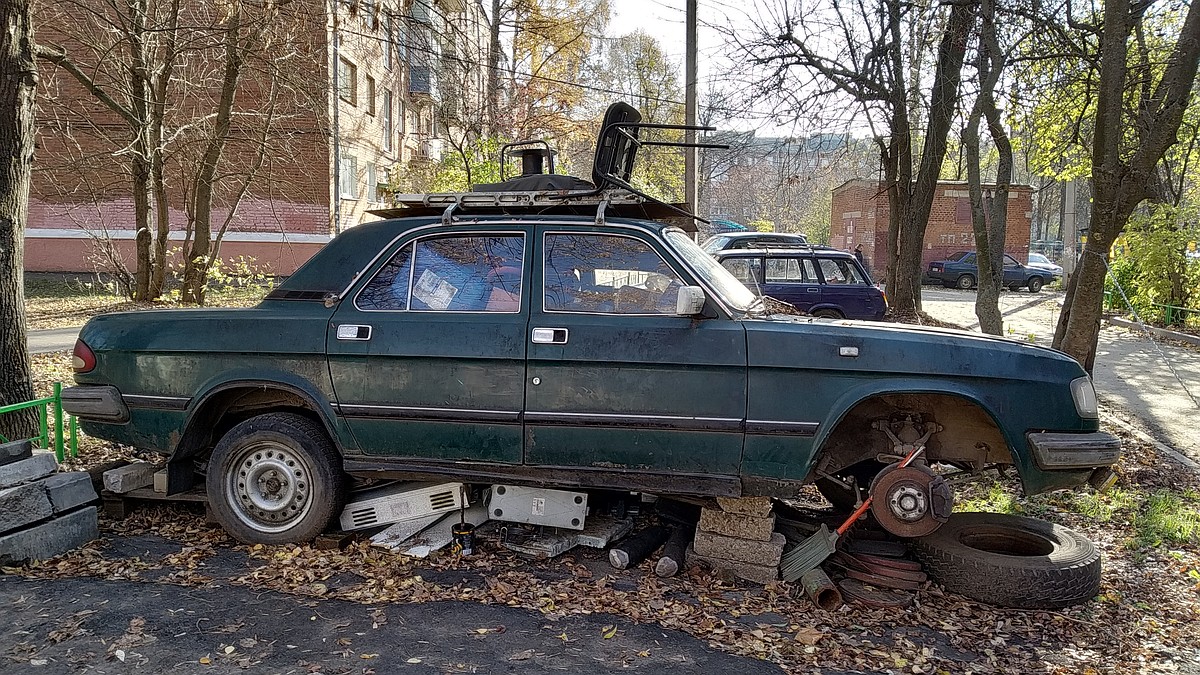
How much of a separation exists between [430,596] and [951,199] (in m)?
36.1

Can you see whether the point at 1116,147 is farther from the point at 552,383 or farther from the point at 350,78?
the point at 350,78

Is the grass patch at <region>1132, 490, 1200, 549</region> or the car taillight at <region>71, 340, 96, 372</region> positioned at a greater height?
the car taillight at <region>71, 340, 96, 372</region>

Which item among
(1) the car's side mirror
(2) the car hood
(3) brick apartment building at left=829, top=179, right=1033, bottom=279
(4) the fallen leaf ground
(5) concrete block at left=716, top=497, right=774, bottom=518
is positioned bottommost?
(4) the fallen leaf ground

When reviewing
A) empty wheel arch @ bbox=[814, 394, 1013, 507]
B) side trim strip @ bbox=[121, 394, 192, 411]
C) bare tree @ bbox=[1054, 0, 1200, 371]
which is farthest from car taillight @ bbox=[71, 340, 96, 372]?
bare tree @ bbox=[1054, 0, 1200, 371]

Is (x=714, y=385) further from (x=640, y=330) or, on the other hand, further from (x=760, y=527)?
(x=760, y=527)

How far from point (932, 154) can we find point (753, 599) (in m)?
12.4

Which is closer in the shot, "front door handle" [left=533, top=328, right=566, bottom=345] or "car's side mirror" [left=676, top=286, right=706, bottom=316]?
"car's side mirror" [left=676, top=286, right=706, bottom=316]

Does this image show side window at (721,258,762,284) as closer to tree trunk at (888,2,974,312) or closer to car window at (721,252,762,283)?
car window at (721,252,762,283)

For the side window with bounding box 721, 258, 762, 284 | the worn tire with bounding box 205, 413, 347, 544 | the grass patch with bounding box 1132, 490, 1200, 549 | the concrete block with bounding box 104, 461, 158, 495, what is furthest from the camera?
the side window with bounding box 721, 258, 762, 284

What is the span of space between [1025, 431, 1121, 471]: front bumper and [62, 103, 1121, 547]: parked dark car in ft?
0.03

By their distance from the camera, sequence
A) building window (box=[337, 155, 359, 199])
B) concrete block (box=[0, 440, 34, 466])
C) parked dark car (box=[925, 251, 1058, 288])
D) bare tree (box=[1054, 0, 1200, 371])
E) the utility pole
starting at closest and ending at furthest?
1. concrete block (box=[0, 440, 34, 466])
2. bare tree (box=[1054, 0, 1200, 371])
3. the utility pole
4. building window (box=[337, 155, 359, 199])
5. parked dark car (box=[925, 251, 1058, 288])

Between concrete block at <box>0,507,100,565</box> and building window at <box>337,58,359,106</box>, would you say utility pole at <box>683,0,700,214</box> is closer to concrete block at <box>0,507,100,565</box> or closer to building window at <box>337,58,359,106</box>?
concrete block at <box>0,507,100,565</box>

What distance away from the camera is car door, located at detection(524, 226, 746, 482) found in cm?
427

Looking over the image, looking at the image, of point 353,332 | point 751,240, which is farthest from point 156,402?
point 751,240
